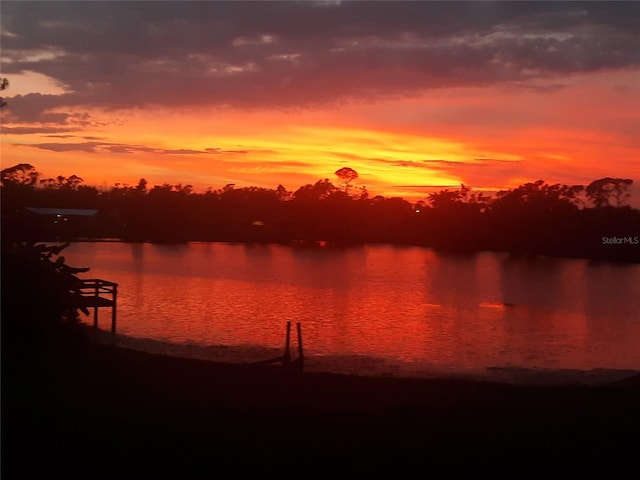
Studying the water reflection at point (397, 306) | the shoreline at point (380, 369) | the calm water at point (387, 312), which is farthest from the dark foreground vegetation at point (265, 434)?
the water reflection at point (397, 306)

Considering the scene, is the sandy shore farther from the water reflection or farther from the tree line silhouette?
the tree line silhouette

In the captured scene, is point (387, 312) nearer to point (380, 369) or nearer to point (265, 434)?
point (380, 369)

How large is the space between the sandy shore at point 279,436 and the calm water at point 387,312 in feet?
44.4

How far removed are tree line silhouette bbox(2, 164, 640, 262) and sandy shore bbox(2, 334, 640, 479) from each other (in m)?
75.2

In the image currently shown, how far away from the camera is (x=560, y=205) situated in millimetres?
96812

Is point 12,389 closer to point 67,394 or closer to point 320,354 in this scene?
point 67,394

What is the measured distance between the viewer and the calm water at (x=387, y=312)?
28.6 metres

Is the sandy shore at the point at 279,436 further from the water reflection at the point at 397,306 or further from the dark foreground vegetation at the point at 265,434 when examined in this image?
the water reflection at the point at 397,306

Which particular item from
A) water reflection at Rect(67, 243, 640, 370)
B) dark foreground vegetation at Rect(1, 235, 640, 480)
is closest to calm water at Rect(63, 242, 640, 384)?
water reflection at Rect(67, 243, 640, 370)

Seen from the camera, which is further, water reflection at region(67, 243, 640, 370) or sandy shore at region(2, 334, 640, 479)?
water reflection at region(67, 243, 640, 370)

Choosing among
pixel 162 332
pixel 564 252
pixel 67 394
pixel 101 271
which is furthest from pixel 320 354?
→ pixel 564 252

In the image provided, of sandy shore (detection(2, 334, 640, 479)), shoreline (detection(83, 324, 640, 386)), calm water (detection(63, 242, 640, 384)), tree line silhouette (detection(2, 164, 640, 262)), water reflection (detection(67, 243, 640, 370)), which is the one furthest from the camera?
tree line silhouette (detection(2, 164, 640, 262))

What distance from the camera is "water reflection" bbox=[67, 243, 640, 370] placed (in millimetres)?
30781

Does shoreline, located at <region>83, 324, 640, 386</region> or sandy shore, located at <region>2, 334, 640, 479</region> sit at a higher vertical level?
sandy shore, located at <region>2, 334, 640, 479</region>
